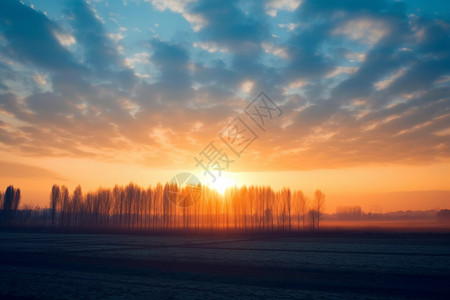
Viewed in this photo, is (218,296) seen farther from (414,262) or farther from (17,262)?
(17,262)

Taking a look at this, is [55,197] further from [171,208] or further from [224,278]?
[224,278]

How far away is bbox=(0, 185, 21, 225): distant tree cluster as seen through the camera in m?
132

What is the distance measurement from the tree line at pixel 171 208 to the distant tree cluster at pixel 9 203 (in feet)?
72.4

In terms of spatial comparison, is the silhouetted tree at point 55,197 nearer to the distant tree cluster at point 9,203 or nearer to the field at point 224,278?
the distant tree cluster at point 9,203

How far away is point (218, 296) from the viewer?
518 inches

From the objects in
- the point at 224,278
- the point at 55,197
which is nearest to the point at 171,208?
the point at 55,197

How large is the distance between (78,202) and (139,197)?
26.4 m

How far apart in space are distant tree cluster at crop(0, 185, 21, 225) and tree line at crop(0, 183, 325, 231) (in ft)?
A: 72.4

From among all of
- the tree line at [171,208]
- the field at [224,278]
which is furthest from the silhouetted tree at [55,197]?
the field at [224,278]

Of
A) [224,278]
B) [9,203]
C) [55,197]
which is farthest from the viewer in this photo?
[9,203]

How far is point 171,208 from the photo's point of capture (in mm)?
127438

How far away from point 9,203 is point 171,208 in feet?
240

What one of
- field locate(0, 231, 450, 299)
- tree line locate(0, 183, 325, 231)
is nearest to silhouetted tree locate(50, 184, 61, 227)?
tree line locate(0, 183, 325, 231)

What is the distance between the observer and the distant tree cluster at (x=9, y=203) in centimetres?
13250
